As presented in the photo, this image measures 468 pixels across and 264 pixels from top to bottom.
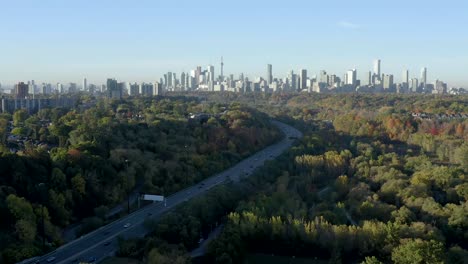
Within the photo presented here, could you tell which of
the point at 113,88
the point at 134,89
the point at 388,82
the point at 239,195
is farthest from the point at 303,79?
the point at 239,195

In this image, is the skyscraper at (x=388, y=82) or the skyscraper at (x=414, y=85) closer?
the skyscraper at (x=388, y=82)

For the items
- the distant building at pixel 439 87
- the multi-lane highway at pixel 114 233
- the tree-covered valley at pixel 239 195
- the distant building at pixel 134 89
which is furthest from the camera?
the distant building at pixel 439 87

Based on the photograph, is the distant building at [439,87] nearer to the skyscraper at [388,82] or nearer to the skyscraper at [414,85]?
the skyscraper at [414,85]

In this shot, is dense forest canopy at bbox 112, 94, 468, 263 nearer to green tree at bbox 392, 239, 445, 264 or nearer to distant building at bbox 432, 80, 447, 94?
green tree at bbox 392, 239, 445, 264

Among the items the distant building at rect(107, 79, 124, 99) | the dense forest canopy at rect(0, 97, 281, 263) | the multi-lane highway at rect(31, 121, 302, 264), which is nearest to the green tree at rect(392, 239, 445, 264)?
the multi-lane highway at rect(31, 121, 302, 264)

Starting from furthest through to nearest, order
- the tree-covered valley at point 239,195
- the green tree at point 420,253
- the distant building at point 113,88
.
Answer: the distant building at point 113,88
the tree-covered valley at point 239,195
the green tree at point 420,253

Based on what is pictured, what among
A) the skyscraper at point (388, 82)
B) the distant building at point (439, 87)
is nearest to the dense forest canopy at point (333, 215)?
the skyscraper at point (388, 82)

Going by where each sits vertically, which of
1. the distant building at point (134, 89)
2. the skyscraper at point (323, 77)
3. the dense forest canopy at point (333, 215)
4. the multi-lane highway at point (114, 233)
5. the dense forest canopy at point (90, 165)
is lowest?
the multi-lane highway at point (114, 233)

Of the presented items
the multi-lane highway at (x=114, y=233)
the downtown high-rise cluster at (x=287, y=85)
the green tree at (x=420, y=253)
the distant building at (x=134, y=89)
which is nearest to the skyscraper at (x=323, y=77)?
the downtown high-rise cluster at (x=287, y=85)

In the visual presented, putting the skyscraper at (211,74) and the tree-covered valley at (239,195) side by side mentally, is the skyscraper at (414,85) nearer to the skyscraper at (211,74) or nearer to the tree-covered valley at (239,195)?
the skyscraper at (211,74)

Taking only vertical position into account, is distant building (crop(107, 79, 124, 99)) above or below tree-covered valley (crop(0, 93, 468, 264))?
above

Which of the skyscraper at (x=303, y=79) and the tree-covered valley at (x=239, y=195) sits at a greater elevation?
the skyscraper at (x=303, y=79)
